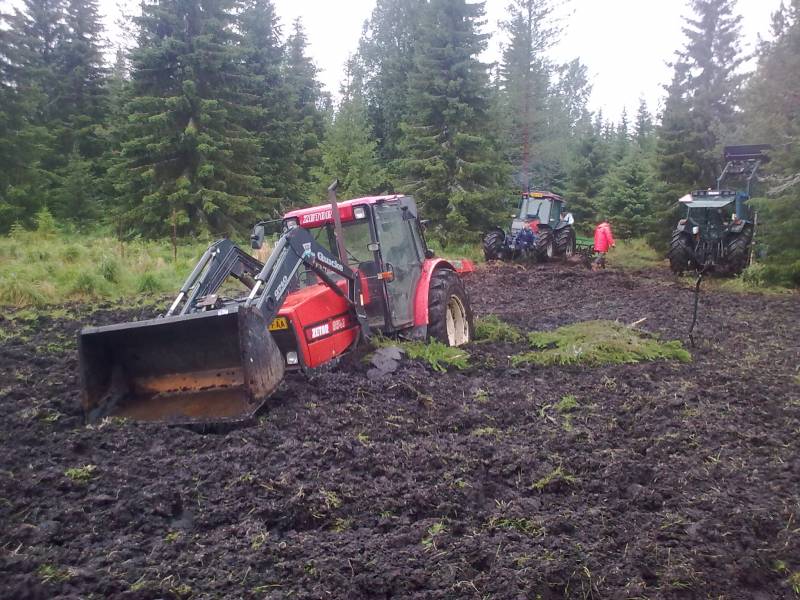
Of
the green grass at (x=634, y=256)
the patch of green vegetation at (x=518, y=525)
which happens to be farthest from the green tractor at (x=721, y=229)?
the patch of green vegetation at (x=518, y=525)

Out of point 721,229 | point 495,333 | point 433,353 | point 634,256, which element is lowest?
point 634,256

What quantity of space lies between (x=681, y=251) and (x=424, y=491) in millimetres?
13899

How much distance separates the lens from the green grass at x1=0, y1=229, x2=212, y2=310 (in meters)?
11.0

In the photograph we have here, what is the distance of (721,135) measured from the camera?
877 inches

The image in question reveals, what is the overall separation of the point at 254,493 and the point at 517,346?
474 centimetres

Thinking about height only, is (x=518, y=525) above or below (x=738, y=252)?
above

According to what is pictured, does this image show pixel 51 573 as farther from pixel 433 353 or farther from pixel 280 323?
pixel 433 353

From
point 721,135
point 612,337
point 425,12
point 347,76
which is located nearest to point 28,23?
point 425,12

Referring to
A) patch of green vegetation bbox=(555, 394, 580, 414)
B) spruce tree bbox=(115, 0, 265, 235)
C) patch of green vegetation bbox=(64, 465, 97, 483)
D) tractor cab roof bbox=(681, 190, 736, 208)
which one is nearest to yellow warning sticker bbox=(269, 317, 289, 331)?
patch of green vegetation bbox=(64, 465, 97, 483)

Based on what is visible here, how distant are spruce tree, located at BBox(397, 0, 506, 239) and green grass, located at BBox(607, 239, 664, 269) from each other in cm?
458

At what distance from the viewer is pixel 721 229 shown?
15.5m

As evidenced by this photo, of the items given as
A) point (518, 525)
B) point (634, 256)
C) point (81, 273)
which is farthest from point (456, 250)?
point (518, 525)

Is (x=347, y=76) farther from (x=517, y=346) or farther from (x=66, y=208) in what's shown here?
(x=517, y=346)

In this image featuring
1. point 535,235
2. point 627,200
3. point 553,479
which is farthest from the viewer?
point 627,200
